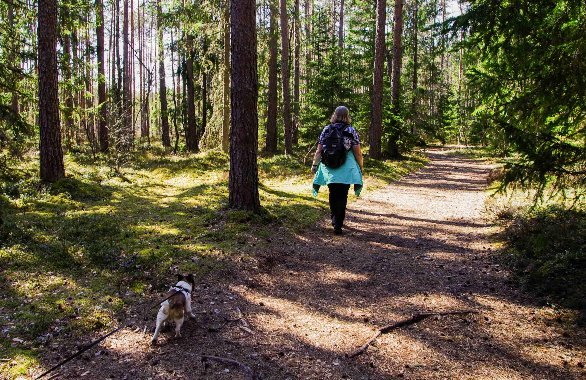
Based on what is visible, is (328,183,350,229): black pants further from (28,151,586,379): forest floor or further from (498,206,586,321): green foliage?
(498,206,586,321): green foliage

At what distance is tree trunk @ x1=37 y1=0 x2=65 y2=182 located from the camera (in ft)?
35.0

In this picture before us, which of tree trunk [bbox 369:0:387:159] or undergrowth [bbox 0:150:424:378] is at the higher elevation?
tree trunk [bbox 369:0:387:159]

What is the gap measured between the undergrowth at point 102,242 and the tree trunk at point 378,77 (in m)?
4.89

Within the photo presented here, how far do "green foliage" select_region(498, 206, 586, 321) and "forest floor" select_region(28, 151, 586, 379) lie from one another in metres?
0.23

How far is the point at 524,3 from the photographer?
194 inches

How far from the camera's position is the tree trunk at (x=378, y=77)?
16.7 meters

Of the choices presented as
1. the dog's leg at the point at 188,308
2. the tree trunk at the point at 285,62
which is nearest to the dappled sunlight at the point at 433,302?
the dog's leg at the point at 188,308

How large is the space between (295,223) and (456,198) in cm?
544

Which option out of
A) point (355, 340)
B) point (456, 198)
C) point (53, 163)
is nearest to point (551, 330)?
point (355, 340)

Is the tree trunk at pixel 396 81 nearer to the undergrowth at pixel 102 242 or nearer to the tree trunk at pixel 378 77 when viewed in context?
the tree trunk at pixel 378 77

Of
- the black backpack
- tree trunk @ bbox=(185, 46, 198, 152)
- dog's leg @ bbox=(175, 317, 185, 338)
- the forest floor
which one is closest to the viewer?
the forest floor

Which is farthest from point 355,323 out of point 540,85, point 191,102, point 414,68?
point 414,68

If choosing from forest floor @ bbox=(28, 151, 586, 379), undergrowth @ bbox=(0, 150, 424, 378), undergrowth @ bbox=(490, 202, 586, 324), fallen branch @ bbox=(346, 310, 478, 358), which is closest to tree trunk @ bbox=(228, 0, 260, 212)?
undergrowth @ bbox=(0, 150, 424, 378)

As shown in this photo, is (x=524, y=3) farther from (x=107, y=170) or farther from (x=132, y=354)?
(x=107, y=170)
